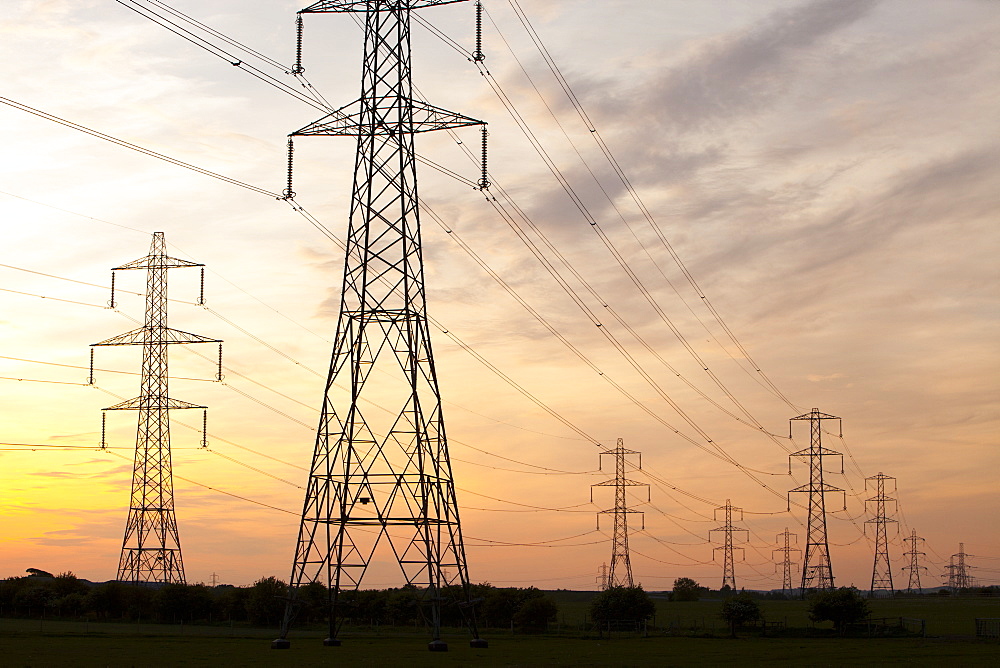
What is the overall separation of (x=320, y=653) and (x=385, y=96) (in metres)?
32.5

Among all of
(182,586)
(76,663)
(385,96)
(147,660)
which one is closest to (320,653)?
(147,660)

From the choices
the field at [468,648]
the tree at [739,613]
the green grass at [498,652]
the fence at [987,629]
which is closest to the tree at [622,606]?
the field at [468,648]

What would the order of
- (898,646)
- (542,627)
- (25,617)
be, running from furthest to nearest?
1. (25,617)
2. (542,627)
3. (898,646)

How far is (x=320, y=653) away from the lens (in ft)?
210

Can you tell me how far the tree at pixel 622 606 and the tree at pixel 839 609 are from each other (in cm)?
1662

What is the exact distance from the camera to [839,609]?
106500mm

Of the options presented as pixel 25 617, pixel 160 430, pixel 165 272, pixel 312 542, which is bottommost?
pixel 25 617

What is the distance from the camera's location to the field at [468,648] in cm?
6062

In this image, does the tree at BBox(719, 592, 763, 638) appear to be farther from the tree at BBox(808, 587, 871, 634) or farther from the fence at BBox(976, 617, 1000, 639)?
the fence at BBox(976, 617, 1000, 639)

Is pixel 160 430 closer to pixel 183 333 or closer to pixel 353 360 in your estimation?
pixel 183 333

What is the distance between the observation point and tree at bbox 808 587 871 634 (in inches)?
4190

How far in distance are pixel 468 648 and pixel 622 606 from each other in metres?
42.8

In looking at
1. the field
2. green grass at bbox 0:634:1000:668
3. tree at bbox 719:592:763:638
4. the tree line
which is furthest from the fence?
the tree line

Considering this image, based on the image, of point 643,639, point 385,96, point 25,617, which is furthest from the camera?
point 25,617
